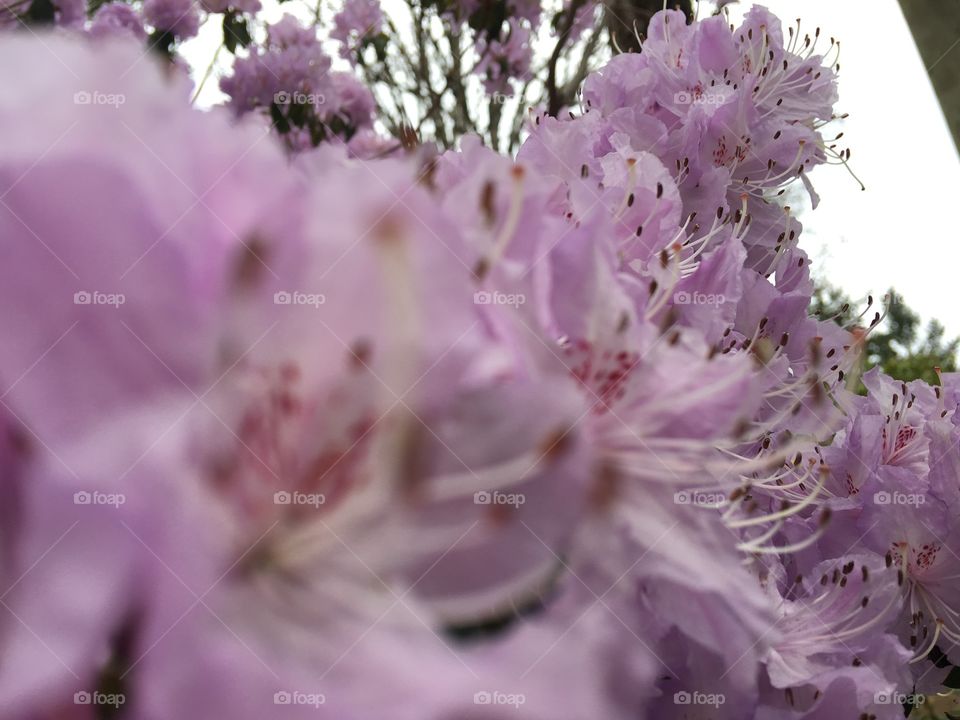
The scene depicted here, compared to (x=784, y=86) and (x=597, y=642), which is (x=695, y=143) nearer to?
(x=784, y=86)

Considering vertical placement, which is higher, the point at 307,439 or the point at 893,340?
the point at 307,439

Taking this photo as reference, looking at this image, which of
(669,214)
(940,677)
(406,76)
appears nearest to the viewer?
(669,214)

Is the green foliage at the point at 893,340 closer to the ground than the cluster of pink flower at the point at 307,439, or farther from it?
closer to the ground

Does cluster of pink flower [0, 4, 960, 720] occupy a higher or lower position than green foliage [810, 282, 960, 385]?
higher

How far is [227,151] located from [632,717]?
0.23 meters

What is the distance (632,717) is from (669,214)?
0.33 metres

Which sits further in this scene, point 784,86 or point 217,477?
point 784,86

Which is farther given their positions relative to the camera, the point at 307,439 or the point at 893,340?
the point at 893,340

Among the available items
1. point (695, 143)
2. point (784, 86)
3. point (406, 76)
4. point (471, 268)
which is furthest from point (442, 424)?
point (406, 76)

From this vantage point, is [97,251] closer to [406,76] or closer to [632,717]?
[632,717]

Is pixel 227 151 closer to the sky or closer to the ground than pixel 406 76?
closer to the sky

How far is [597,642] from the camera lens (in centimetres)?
24

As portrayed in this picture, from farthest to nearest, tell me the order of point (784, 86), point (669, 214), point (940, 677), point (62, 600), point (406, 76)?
1. point (406, 76)
2. point (784, 86)
3. point (940, 677)
4. point (669, 214)
5. point (62, 600)

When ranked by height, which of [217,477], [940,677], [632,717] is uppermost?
[217,477]
